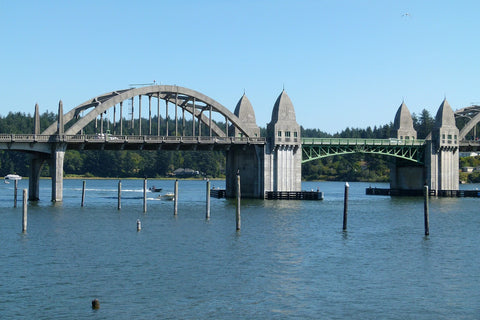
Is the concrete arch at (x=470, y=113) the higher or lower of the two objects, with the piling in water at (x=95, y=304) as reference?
higher

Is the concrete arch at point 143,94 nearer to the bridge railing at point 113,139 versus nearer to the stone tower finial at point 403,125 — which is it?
the bridge railing at point 113,139

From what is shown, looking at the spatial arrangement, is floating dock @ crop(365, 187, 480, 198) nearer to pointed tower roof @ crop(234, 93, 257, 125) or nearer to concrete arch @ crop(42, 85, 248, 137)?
pointed tower roof @ crop(234, 93, 257, 125)

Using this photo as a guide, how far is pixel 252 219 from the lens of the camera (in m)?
83.8

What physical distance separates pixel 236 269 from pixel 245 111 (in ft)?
271

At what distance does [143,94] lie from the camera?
116m

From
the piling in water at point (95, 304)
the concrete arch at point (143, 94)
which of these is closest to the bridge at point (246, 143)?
the concrete arch at point (143, 94)

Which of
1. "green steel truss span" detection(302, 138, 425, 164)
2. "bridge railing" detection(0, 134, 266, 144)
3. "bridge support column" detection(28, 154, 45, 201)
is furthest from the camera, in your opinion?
"green steel truss span" detection(302, 138, 425, 164)

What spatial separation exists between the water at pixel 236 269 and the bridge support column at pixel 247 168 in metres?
36.8

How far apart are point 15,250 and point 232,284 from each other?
20.7m

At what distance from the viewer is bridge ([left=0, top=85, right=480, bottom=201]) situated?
104 meters

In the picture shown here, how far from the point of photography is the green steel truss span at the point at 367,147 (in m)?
126

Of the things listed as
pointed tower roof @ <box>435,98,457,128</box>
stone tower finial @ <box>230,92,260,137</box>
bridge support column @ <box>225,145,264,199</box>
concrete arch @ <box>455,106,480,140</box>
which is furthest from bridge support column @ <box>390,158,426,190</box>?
bridge support column @ <box>225,145,264,199</box>

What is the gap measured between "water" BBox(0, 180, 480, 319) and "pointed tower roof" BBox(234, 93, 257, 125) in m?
47.9

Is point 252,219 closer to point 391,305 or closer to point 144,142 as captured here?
point 144,142
